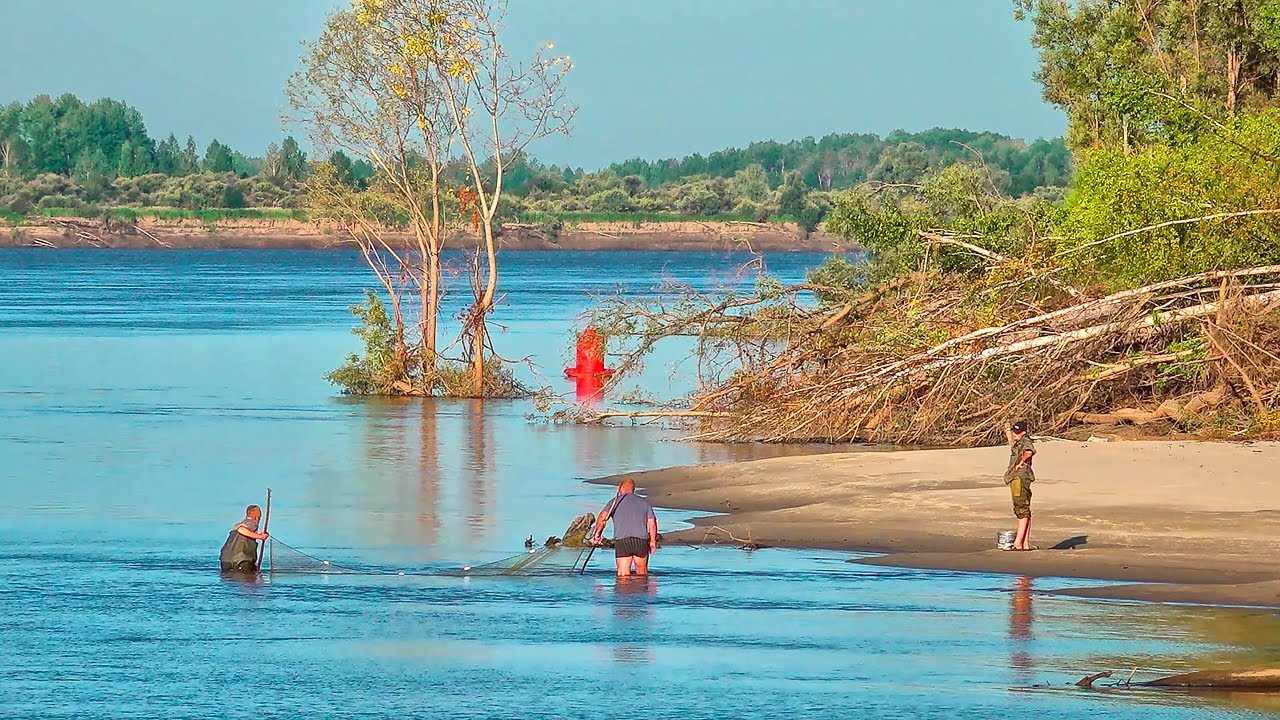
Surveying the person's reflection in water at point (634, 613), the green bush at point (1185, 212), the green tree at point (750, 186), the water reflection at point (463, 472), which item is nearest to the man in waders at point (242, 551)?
the water reflection at point (463, 472)

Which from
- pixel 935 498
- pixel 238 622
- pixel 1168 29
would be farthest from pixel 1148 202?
pixel 238 622

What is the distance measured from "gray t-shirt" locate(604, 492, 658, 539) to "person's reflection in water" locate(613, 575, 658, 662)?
38 centimetres

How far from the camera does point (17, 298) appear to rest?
82.8 m

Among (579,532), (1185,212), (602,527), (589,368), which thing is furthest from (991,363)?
(589,368)

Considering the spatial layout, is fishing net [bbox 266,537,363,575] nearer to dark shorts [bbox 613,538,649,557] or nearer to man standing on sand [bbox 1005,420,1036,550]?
dark shorts [bbox 613,538,649,557]

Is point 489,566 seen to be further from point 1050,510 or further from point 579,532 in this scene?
point 1050,510

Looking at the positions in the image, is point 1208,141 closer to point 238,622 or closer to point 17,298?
point 238,622

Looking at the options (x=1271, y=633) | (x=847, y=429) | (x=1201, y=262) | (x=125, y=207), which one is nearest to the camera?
(x=1271, y=633)

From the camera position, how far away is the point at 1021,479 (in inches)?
703

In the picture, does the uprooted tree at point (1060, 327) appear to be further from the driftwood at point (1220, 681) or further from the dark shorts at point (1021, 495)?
the driftwood at point (1220, 681)

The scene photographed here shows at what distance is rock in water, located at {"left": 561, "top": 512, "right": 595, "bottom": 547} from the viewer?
1895 cm

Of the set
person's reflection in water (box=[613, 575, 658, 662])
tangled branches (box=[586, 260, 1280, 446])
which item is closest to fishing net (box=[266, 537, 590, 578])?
person's reflection in water (box=[613, 575, 658, 662])

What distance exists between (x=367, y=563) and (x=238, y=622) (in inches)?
133

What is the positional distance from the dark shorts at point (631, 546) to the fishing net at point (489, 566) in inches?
30.3
